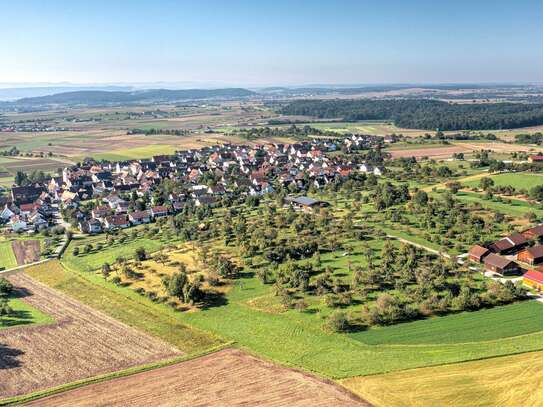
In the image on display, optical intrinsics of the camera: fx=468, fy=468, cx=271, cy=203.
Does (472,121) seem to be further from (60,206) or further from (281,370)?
(281,370)

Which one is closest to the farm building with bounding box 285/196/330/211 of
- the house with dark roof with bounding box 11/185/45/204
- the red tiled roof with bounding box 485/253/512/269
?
the red tiled roof with bounding box 485/253/512/269

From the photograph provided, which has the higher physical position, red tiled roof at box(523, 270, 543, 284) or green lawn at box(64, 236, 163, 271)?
red tiled roof at box(523, 270, 543, 284)

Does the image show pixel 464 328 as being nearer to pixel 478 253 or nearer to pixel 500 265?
pixel 500 265

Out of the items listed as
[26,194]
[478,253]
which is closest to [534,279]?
[478,253]

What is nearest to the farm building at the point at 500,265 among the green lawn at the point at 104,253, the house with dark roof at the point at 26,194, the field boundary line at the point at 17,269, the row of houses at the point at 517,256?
the row of houses at the point at 517,256

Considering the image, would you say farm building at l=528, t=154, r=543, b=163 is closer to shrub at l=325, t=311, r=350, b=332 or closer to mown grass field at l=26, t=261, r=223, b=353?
shrub at l=325, t=311, r=350, b=332

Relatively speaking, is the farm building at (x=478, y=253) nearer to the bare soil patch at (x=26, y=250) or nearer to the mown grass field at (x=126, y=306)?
the mown grass field at (x=126, y=306)
